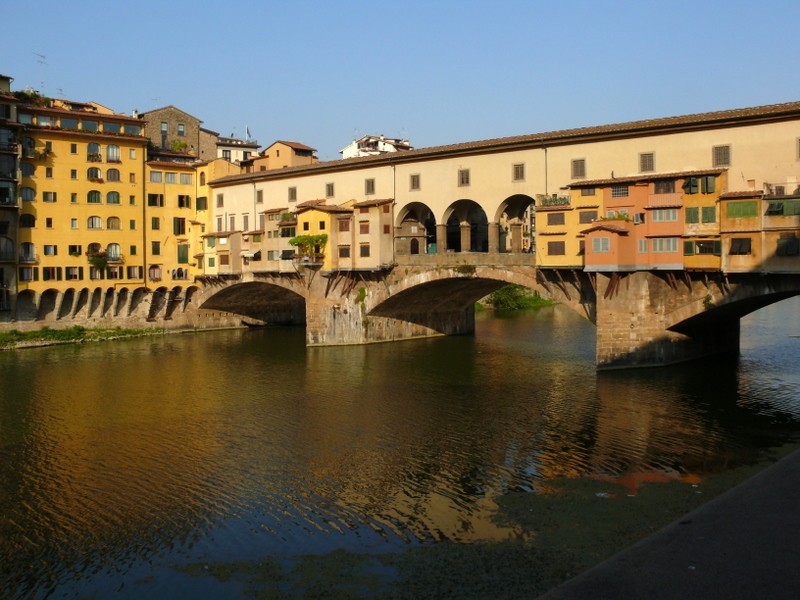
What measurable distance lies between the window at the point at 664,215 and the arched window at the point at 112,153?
43.3m

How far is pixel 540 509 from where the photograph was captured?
67.7ft

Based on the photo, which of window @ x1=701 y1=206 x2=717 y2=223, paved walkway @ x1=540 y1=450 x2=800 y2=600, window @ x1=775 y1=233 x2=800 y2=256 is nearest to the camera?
paved walkway @ x1=540 y1=450 x2=800 y2=600

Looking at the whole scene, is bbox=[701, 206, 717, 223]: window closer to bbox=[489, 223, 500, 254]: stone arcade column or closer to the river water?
the river water

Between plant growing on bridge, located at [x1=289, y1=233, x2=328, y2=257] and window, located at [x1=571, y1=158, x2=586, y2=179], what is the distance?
18.2 metres

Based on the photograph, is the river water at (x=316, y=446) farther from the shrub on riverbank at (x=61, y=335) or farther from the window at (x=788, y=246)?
the shrub on riverbank at (x=61, y=335)

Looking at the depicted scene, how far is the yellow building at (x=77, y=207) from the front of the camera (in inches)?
2318

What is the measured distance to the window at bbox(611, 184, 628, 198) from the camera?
40.0 meters

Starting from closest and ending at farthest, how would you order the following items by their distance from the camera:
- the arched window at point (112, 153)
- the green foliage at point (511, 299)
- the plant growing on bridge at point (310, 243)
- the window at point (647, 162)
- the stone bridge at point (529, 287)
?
the stone bridge at point (529, 287) → the window at point (647, 162) → the plant growing on bridge at point (310, 243) → the arched window at point (112, 153) → the green foliage at point (511, 299)

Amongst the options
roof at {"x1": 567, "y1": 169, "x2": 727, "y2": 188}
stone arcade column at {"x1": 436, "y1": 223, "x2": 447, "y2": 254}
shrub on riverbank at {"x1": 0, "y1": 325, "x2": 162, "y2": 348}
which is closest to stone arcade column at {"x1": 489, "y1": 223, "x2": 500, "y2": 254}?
stone arcade column at {"x1": 436, "y1": 223, "x2": 447, "y2": 254}

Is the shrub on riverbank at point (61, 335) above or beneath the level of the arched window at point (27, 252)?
beneath

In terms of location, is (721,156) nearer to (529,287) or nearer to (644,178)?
(644,178)

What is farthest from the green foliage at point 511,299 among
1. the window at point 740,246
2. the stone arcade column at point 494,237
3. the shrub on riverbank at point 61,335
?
the window at point 740,246

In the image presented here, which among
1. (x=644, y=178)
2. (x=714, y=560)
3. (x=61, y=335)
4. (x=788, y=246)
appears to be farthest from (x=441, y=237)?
(x=714, y=560)

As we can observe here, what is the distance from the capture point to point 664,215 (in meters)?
38.8
